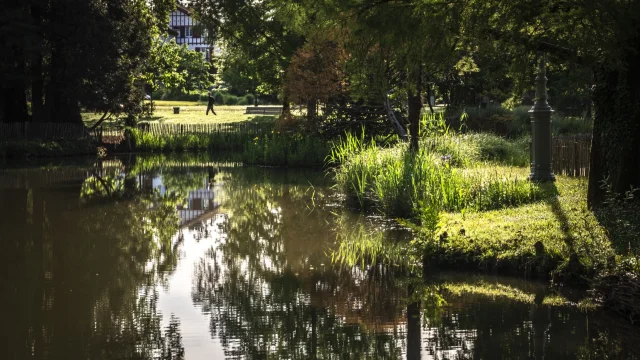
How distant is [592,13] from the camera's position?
34.0ft

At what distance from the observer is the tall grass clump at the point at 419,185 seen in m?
15.1

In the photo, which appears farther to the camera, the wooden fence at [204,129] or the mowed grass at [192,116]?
the mowed grass at [192,116]

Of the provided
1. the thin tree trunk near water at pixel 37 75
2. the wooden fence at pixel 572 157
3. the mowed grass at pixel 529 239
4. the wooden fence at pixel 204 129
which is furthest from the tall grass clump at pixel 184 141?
the mowed grass at pixel 529 239

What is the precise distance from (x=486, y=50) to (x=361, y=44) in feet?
6.21

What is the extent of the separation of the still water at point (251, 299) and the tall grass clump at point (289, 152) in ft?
38.7

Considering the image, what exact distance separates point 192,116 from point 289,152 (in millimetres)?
28764

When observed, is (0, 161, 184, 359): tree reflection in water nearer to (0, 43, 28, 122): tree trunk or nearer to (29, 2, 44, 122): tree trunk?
(29, 2, 44, 122): tree trunk

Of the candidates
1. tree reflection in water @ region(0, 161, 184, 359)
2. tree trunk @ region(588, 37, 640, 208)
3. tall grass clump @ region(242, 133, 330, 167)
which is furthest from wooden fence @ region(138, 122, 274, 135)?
tree trunk @ region(588, 37, 640, 208)

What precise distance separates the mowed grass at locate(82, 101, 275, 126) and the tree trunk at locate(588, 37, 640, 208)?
128 feet

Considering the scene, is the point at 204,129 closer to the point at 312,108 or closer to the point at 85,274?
the point at 312,108

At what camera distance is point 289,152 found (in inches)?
1225

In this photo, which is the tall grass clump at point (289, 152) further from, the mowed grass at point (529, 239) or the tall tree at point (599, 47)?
the tall tree at point (599, 47)

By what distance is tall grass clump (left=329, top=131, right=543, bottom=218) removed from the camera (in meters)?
15.1

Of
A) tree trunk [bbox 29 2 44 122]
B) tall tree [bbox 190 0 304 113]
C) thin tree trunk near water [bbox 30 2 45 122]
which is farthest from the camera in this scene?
tall tree [bbox 190 0 304 113]
